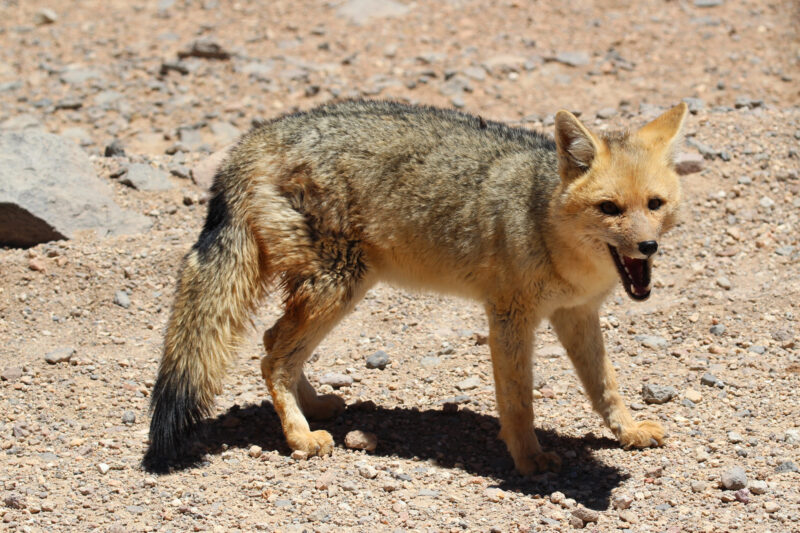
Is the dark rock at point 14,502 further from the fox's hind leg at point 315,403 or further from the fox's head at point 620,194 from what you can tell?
the fox's head at point 620,194

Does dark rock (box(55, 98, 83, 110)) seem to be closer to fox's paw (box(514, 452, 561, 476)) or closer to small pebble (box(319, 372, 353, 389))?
small pebble (box(319, 372, 353, 389))

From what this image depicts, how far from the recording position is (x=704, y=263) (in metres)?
8.20

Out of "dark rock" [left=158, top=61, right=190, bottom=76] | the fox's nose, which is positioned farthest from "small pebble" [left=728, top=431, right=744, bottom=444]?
"dark rock" [left=158, top=61, right=190, bottom=76]

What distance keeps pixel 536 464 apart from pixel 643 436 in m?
0.77

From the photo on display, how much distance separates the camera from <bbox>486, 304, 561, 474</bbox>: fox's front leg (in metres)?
5.82

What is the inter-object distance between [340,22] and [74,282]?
6895 mm

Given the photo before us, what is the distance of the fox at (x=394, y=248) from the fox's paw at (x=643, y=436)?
0.01 meters

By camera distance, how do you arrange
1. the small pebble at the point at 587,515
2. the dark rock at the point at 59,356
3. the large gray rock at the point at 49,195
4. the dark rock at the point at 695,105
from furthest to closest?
the dark rock at the point at 695,105
the large gray rock at the point at 49,195
the dark rock at the point at 59,356
the small pebble at the point at 587,515

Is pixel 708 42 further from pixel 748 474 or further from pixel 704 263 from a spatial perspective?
pixel 748 474

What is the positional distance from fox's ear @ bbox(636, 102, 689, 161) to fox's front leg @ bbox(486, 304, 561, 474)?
125cm

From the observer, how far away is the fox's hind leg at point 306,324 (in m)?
Result: 5.99

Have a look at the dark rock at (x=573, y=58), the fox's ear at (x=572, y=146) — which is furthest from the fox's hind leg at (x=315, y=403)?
the dark rock at (x=573, y=58)

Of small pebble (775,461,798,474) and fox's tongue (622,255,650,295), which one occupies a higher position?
fox's tongue (622,255,650,295)

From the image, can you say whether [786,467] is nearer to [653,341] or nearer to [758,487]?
[758,487]
